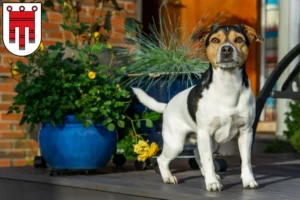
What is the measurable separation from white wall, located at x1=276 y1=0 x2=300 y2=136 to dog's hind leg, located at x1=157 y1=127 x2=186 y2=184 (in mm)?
3805

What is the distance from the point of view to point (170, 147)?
4.98 metres

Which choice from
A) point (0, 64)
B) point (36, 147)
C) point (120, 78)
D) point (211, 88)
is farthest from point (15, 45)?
point (211, 88)

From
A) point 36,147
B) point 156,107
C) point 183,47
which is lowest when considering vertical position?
point 36,147

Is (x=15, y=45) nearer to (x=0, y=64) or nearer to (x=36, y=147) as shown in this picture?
(x=0, y=64)

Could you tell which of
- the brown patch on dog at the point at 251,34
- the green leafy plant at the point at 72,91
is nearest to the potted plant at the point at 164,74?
the green leafy plant at the point at 72,91

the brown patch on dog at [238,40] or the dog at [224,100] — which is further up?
the brown patch on dog at [238,40]

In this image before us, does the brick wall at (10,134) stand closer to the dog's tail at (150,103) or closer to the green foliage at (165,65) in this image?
the green foliage at (165,65)

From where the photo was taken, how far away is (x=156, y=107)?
539 cm

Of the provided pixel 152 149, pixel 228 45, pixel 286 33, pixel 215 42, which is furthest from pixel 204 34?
pixel 286 33

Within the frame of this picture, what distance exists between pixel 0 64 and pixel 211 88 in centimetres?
289

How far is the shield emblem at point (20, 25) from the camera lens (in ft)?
21.8

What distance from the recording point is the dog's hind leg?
16.2 ft

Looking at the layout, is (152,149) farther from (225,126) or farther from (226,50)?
(226,50)

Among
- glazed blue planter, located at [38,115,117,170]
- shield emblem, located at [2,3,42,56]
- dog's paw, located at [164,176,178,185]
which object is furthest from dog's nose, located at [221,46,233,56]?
shield emblem, located at [2,3,42,56]
